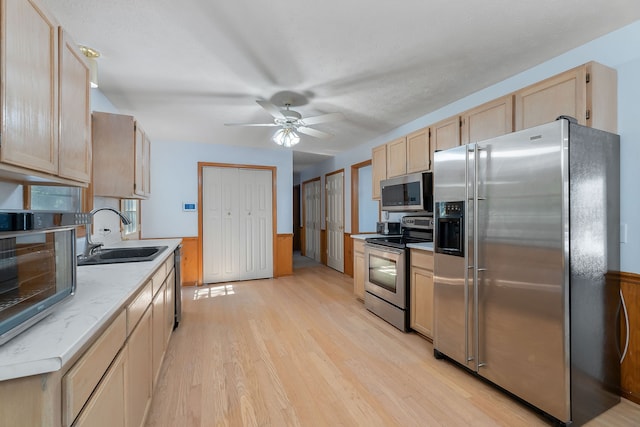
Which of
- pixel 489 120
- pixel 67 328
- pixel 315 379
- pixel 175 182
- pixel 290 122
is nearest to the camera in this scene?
pixel 67 328

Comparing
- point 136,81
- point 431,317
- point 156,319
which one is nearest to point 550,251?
point 431,317

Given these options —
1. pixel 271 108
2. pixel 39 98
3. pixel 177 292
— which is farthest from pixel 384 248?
pixel 39 98

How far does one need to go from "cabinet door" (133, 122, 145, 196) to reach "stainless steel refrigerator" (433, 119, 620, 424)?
2778mm

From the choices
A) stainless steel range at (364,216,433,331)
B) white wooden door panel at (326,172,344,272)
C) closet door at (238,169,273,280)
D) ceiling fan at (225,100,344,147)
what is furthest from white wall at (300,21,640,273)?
closet door at (238,169,273,280)

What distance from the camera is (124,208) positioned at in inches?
140

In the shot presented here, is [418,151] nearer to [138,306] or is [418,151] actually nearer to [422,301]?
[422,301]

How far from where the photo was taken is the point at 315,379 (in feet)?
6.89

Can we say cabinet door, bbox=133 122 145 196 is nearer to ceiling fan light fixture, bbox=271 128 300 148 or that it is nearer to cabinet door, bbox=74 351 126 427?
ceiling fan light fixture, bbox=271 128 300 148

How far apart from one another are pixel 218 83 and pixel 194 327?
246 centimetres

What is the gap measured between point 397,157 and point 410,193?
0.58 meters

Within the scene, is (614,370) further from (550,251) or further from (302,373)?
(302,373)

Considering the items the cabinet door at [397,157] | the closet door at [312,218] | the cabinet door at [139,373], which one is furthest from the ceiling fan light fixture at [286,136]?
the closet door at [312,218]

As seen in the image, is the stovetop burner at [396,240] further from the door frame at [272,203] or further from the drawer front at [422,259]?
the door frame at [272,203]

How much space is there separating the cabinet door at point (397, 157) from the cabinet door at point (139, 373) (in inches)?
112
